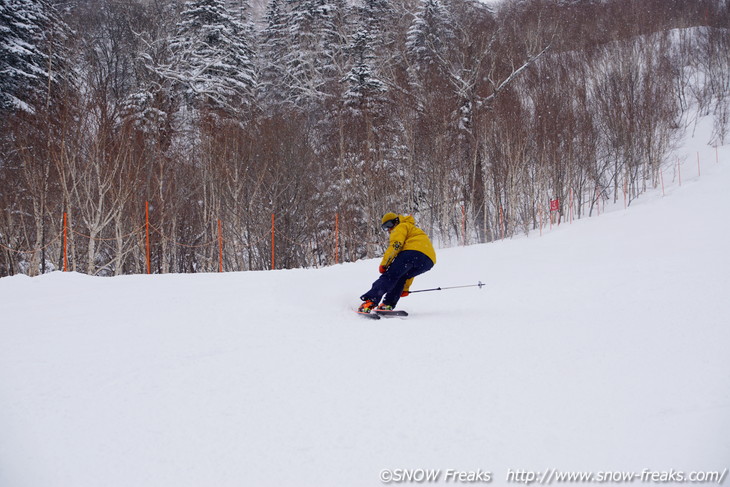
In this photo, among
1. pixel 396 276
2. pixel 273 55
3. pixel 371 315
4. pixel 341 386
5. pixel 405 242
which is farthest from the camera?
pixel 273 55

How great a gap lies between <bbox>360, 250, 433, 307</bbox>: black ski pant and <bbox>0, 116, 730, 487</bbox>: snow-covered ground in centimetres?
50

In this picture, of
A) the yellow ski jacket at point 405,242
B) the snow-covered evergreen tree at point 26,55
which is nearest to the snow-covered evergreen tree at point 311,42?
the snow-covered evergreen tree at point 26,55

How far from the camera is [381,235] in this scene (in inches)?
989

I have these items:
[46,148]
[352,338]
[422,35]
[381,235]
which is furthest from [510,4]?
[352,338]

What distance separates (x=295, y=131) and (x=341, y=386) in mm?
21540

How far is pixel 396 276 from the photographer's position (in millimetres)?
6934

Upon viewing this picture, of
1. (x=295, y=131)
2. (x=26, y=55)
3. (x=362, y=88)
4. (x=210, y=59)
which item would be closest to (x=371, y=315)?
(x=295, y=131)

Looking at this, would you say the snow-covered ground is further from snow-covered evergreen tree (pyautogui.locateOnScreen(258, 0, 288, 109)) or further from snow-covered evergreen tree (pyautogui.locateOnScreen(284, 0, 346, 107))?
snow-covered evergreen tree (pyautogui.locateOnScreen(258, 0, 288, 109))

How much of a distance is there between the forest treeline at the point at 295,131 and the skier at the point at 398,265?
9765 mm

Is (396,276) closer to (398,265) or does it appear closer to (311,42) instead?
(398,265)

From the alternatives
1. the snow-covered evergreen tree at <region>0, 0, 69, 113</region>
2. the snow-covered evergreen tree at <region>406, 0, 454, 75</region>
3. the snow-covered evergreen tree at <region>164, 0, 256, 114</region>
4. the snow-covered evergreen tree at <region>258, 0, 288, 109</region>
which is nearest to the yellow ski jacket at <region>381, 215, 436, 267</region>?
the snow-covered evergreen tree at <region>0, 0, 69, 113</region>

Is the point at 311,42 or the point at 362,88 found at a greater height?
the point at 311,42

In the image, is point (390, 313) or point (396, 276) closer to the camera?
point (390, 313)

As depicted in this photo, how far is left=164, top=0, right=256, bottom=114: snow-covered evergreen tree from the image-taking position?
90.0ft
